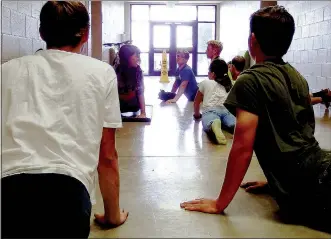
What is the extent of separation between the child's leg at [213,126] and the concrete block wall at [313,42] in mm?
2742

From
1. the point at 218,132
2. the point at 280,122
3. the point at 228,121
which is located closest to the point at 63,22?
the point at 280,122

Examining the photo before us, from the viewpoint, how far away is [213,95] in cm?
448

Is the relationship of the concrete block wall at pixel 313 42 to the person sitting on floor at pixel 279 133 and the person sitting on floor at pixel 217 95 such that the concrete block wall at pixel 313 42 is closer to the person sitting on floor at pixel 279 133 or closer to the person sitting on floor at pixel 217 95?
the person sitting on floor at pixel 217 95

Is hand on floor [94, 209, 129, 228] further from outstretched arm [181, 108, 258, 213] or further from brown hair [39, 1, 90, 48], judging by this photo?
brown hair [39, 1, 90, 48]

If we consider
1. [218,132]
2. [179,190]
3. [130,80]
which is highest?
[130,80]

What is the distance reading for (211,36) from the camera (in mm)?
16672

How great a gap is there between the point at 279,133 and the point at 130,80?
3.40 m

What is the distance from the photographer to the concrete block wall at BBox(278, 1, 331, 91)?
6.13 m

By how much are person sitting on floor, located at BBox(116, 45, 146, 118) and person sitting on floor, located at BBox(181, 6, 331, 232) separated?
3.07 meters

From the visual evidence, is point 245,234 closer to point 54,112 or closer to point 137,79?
point 54,112

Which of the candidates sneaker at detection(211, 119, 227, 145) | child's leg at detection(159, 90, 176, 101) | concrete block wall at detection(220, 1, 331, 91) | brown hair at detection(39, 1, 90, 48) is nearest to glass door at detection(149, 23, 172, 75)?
concrete block wall at detection(220, 1, 331, 91)

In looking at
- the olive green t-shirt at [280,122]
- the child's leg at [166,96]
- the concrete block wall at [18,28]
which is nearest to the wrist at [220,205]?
the olive green t-shirt at [280,122]

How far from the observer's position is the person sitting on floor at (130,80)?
4879 millimetres

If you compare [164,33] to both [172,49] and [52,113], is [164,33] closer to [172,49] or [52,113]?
[172,49]
